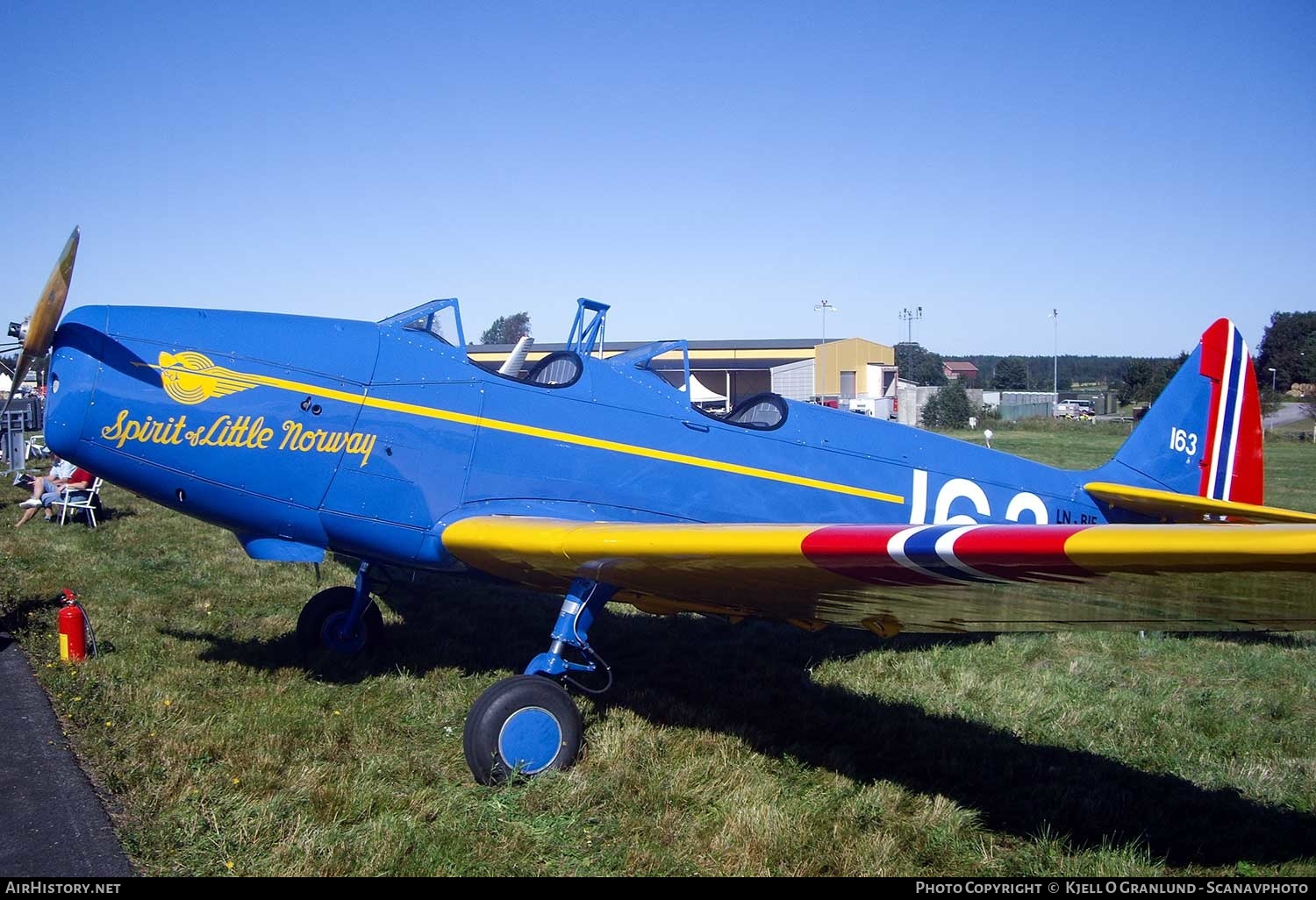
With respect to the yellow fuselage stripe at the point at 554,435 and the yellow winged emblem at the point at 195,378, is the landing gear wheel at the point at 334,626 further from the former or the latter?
the yellow winged emblem at the point at 195,378

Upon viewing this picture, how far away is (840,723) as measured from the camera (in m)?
5.27

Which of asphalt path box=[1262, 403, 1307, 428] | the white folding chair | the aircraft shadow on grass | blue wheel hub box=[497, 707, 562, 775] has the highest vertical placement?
asphalt path box=[1262, 403, 1307, 428]

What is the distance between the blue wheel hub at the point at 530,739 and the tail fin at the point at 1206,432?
5.77 m

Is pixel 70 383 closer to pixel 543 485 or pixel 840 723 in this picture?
pixel 543 485

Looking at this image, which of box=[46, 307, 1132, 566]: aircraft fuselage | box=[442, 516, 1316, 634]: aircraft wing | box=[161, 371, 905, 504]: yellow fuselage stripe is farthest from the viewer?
box=[161, 371, 905, 504]: yellow fuselage stripe

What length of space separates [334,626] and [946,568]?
15.5 ft

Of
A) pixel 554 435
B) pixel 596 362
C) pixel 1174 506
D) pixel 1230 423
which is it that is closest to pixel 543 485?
pixel 554 435

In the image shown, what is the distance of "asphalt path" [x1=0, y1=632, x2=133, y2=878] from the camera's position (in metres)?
3.41

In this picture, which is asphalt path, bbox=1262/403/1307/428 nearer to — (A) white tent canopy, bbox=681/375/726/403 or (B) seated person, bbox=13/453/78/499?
(A) white tent canopy, bbox=681/375/726/403

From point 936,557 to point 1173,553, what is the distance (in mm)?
716

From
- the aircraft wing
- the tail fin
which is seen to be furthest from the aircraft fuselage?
the tail fin

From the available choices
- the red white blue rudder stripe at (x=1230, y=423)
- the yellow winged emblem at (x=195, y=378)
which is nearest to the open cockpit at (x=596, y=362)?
the yellow winged emblem at (x=195, y=378)

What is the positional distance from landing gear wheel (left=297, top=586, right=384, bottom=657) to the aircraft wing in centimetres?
188

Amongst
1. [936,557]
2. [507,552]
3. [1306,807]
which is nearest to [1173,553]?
[936,557]
